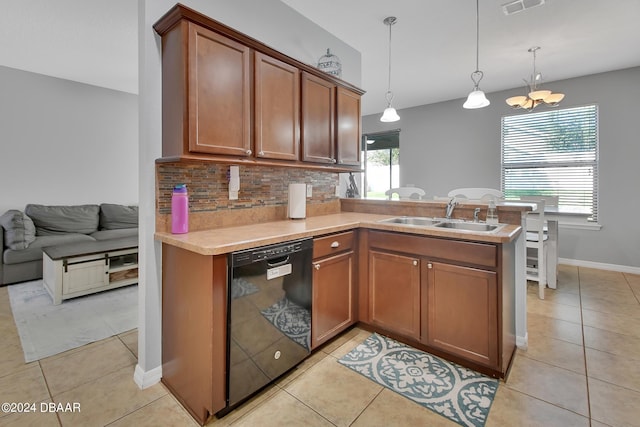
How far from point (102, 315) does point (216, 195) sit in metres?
1.81

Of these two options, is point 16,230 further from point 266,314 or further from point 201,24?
point 266,314

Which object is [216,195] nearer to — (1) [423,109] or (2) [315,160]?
(2) [315,160]

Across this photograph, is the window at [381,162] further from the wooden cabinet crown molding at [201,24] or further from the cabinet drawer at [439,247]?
the wooden cabinet crown molding at [201,24]

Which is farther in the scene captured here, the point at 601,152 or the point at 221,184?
the point at 601,152

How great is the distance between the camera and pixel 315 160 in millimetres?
2457

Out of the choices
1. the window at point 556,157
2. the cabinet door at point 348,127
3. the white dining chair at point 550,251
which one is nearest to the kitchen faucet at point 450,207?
the cabinet door at point 348,127

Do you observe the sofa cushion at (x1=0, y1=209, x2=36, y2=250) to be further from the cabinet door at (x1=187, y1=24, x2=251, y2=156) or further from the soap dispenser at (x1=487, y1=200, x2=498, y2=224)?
the soap dispenser at (x1=487, y1=200, x2=498, y2=224)

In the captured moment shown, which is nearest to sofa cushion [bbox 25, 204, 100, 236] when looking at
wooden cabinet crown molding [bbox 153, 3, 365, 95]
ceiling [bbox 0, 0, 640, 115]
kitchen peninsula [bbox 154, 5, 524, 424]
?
ceiling [bbox 0, 0, 640, 115]

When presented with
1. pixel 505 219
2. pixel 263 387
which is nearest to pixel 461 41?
pixel 505 219

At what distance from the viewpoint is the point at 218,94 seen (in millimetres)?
1756

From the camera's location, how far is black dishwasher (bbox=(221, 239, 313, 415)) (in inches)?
59.4

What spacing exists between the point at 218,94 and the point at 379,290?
1.74 meters

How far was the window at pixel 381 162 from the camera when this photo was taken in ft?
21.2

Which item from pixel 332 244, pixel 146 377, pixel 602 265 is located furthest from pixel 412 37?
pixel 602 265
